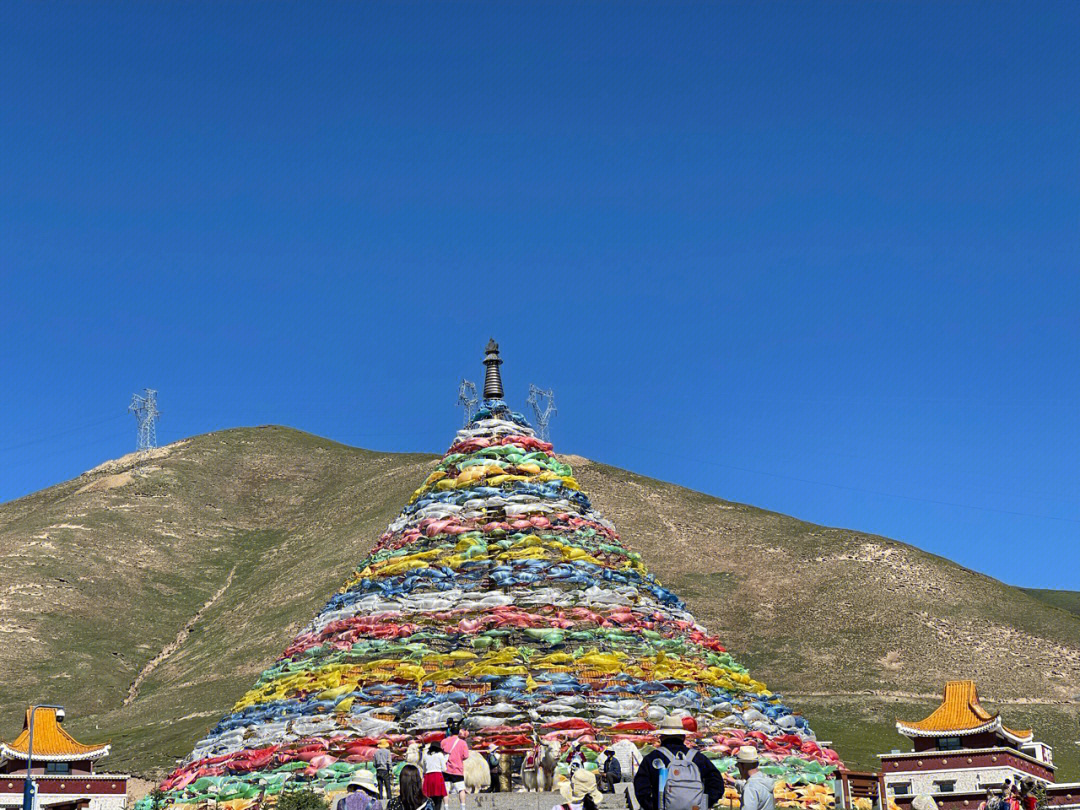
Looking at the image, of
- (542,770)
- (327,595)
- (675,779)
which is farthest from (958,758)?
(327,595)

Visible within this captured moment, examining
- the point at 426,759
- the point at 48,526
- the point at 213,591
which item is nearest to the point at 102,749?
the point at 426,759

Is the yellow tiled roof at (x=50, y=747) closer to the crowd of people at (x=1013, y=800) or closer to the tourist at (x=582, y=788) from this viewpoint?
the tourist at (x=582, y=788)

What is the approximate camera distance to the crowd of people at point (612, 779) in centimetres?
1355

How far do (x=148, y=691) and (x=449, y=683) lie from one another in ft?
203

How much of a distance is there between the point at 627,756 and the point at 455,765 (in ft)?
13.6

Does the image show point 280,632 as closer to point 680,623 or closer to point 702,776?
point 680,623

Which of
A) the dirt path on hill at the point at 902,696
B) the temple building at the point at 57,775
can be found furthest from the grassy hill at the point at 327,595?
the temple building at the point at 57,775

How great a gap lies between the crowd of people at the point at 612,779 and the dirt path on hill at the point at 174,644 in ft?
205

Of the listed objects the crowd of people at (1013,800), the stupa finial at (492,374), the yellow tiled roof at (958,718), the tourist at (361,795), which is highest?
the stupa finial at (492,374)

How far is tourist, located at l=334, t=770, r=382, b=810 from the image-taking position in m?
16.3

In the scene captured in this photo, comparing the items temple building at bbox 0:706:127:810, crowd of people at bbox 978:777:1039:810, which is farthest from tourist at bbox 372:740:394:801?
temple building at bbox 0:706:127:810

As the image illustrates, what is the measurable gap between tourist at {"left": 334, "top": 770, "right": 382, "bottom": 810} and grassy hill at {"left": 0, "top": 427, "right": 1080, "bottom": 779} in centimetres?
4075

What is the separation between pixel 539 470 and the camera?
101ft

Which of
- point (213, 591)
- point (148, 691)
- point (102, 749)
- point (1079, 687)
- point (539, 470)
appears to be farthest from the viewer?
point (213, 591)
